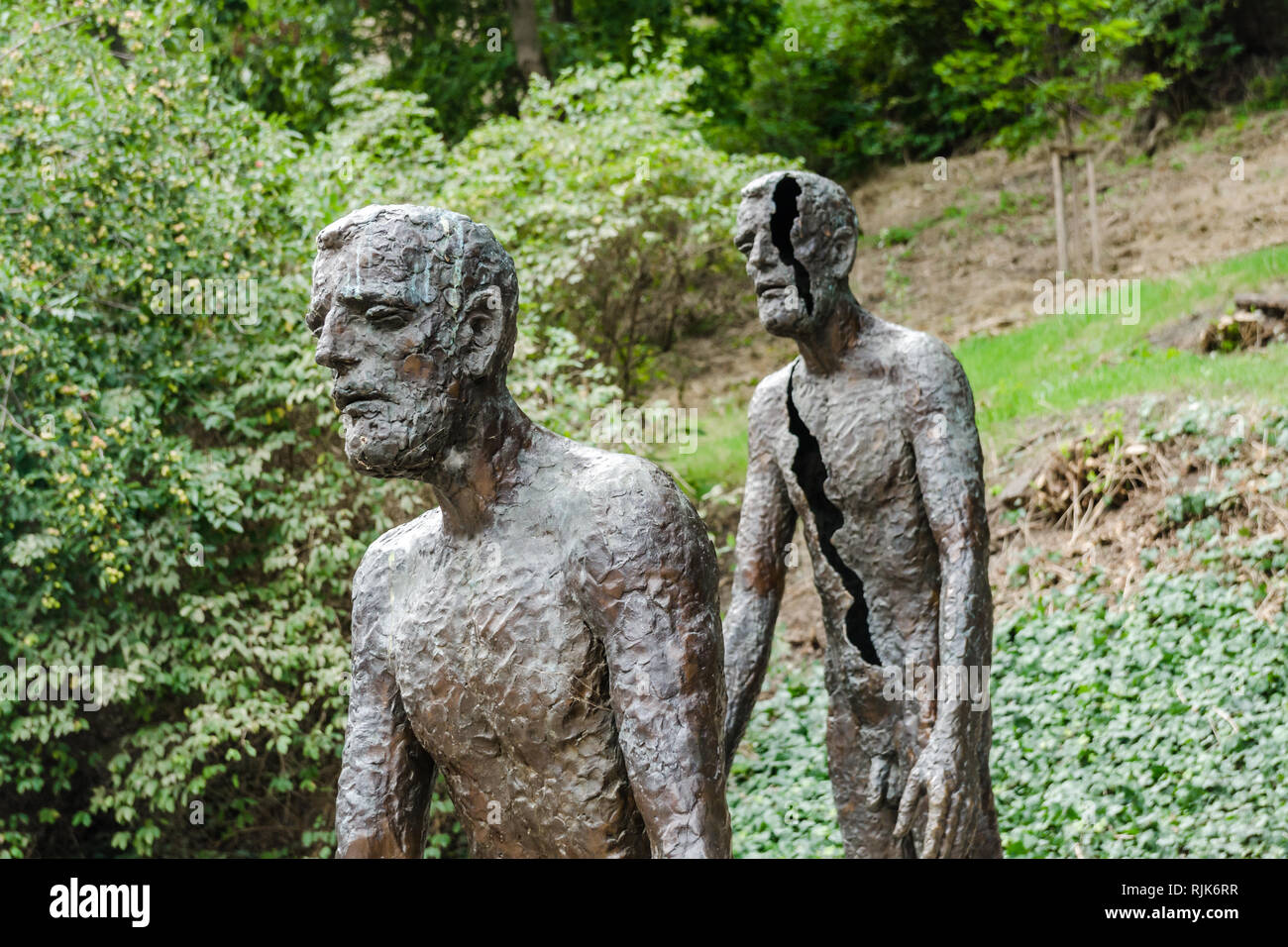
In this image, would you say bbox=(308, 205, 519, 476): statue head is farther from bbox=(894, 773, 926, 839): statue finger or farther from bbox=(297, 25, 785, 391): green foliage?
bbox=(297, 25, 785, 391): green foliage

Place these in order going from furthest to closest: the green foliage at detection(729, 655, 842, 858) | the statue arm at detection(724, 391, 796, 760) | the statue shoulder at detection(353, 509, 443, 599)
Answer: the green foliage at detection(729, 655, 842, 858) < the statue arm at detection(724, 391, 796, 760) < the statue shoulder at detection(353, 509, 443, 599)

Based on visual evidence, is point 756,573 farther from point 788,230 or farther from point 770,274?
point 788,230

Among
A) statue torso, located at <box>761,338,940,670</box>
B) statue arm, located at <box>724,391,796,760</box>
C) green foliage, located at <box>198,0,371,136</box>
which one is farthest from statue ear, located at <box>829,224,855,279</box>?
green foliage, located at <box>198,0,371,136</box>

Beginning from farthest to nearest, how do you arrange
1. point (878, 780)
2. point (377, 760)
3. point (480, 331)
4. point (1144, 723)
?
point (1144, 723) → point (878, 780) → point (377, 760) → point (480, 331)

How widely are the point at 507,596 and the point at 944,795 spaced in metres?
1.50

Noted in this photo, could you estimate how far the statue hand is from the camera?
373 cm

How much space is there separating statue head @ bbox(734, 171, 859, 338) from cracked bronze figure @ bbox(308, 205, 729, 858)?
1.64 m

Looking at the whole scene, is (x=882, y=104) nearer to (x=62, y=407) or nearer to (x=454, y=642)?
(x=62, y=407)

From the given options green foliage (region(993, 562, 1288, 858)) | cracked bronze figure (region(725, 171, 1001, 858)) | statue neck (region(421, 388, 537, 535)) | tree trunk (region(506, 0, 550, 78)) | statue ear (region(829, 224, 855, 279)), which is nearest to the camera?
statue neck (region(421, 388, 537, 535))

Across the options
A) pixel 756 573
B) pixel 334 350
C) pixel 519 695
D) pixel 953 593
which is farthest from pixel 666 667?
pixel 756 573

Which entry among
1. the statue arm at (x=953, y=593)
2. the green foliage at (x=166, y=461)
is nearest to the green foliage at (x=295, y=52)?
the green foliage at (x=166, y=461)

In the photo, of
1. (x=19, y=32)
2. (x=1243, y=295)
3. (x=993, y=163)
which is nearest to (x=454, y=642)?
(x=19, y=32)

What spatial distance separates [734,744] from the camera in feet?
12.4

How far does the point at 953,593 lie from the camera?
420 cm
